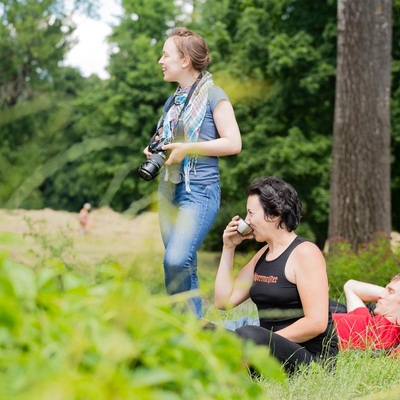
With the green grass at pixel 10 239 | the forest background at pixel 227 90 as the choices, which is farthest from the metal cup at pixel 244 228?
the green grass at pixel 10 239

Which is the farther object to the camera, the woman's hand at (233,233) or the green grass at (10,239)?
the woman's hand at (233,233)

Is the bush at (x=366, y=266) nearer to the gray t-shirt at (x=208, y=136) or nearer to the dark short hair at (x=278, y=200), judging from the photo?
the gray t-shirt at (x=208, y=136)

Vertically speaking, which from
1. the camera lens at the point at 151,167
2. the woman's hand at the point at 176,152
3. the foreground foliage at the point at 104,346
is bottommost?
the foreground foliage at the point at 104,346

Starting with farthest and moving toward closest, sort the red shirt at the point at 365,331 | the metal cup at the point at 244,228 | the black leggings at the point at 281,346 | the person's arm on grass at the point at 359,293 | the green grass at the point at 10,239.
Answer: the person's arm on grass at the point at 359,293
the red shirt at the point at 365,331
the metal cup at the point at 244,228
the black leggings at the point at 281,346
the green grass at the point at 10,239

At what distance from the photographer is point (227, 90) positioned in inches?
93.5

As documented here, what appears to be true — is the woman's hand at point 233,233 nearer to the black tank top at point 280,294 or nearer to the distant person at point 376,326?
the black tank top at point 280,294

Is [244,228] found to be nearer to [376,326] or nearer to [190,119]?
[190,119]

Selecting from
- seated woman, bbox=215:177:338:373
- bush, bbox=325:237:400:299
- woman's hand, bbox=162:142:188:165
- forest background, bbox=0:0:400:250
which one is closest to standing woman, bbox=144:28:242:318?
woman's hand, bbox=162:142:188:165

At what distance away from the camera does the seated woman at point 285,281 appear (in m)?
3.64

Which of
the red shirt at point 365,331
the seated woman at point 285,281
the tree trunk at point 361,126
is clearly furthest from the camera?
the tree trunk at point 361,126

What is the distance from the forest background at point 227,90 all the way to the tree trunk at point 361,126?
130 cm

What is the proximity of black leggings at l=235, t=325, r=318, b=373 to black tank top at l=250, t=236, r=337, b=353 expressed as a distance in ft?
0.43

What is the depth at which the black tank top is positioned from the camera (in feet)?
12.5

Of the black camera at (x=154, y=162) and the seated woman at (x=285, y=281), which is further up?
the black camera at (x=154, y=162)
